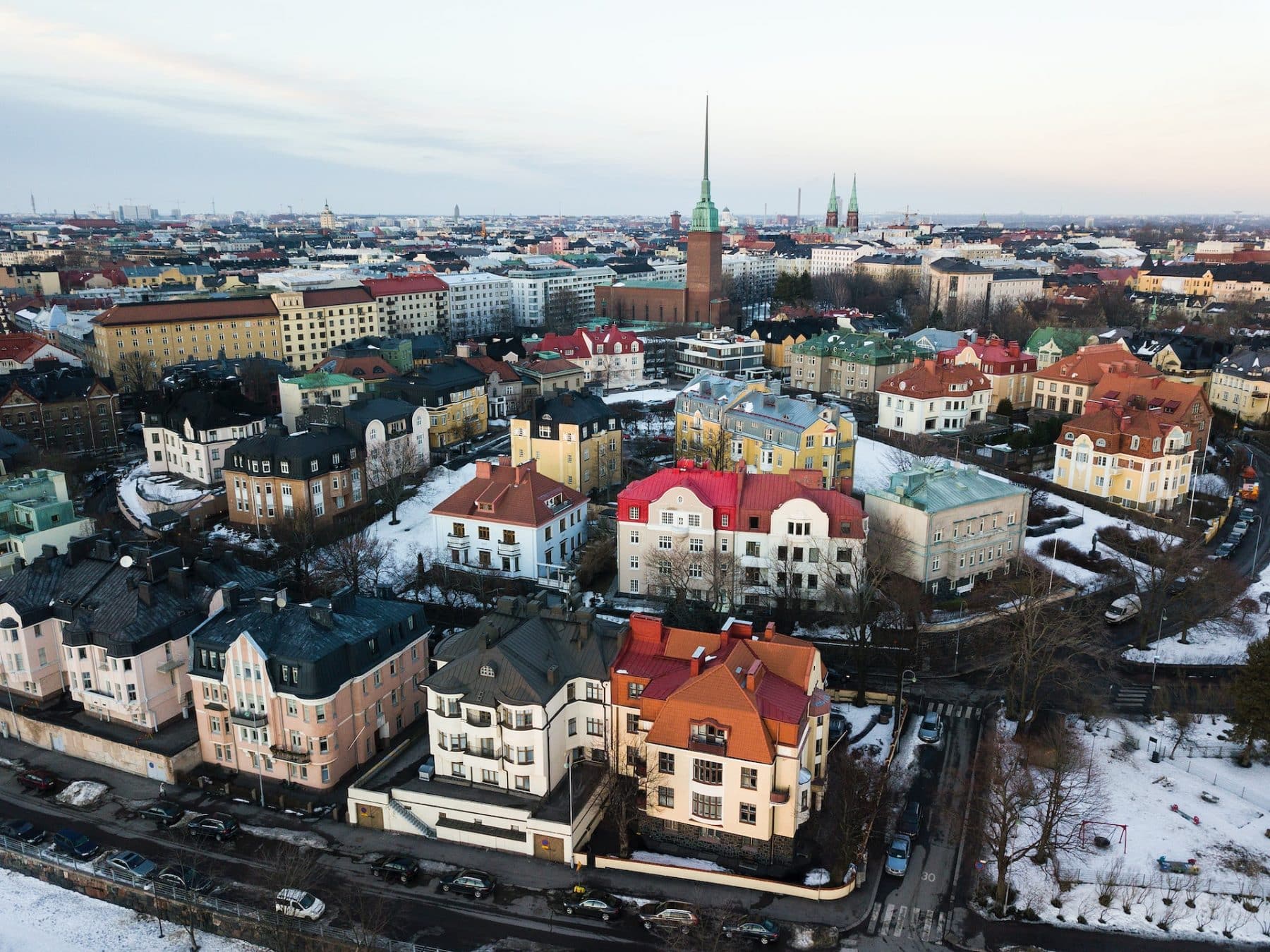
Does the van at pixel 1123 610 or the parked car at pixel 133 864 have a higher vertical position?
the van at pixel 1123 610

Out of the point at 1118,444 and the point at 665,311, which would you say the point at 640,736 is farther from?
the point at 665,311

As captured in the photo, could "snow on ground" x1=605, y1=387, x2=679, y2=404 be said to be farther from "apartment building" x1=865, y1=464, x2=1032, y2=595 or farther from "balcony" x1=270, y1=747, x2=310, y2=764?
"balcony" x1=270, y1=747, x2=310, y2=764

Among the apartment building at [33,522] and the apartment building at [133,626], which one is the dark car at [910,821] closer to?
the apartment building at [133,626]

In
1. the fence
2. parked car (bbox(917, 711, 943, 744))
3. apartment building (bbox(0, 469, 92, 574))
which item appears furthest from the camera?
apartment building (bbox(0, 469, 92, 574))

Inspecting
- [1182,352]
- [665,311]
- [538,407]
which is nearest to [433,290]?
[665,311]

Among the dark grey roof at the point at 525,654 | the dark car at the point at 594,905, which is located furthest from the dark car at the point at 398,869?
the dark grey roof at the point at 525,654

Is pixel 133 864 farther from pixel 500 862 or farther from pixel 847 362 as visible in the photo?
pixel 847 362

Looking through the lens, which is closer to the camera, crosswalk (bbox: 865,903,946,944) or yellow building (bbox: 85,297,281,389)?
crosswalk (bbox: 865,903,946,944)

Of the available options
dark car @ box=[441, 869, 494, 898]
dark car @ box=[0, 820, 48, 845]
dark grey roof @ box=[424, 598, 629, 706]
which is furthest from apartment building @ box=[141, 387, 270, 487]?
dark car @ box=[441, 869, 494, 898]
